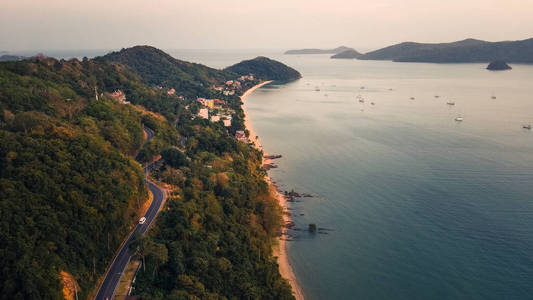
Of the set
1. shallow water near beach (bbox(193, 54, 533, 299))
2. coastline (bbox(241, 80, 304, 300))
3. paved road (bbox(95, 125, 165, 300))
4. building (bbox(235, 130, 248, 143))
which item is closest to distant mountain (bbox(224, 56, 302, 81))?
shallow water near beach (bbox(193, 54, 533, 299))

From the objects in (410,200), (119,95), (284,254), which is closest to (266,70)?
(119,95)

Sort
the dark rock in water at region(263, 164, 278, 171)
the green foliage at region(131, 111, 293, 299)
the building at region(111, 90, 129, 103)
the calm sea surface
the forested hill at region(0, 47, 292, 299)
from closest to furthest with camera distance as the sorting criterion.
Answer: the forested hill at region(0, 47, 292, 299), the green foliage at region(131, 111, 293, 299), the calm sea surface, the dark rock in water at region(263, 164, 278, 171), the building at region(111, 90, 129, 103)

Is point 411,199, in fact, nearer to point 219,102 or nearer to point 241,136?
point 241,136

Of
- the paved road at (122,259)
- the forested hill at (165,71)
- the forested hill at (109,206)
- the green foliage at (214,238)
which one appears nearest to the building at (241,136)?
the forested hill at (109,206)

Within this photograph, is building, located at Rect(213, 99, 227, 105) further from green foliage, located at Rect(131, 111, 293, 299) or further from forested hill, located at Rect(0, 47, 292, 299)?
green foliage, located at Rect(131, 111, 293, 299)

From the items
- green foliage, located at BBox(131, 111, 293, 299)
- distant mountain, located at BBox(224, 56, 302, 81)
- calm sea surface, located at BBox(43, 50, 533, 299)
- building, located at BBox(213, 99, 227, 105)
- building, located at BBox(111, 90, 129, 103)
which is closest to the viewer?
green foliage, located at BBox(131, 111, 293, 299)

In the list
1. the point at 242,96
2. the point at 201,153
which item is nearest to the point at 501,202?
the point at 201,153

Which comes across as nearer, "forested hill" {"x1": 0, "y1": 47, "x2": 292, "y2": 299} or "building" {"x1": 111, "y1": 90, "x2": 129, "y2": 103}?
"forested hill" {"x1": 0, "y1": 47, "x2": 292, "y2": 299}
